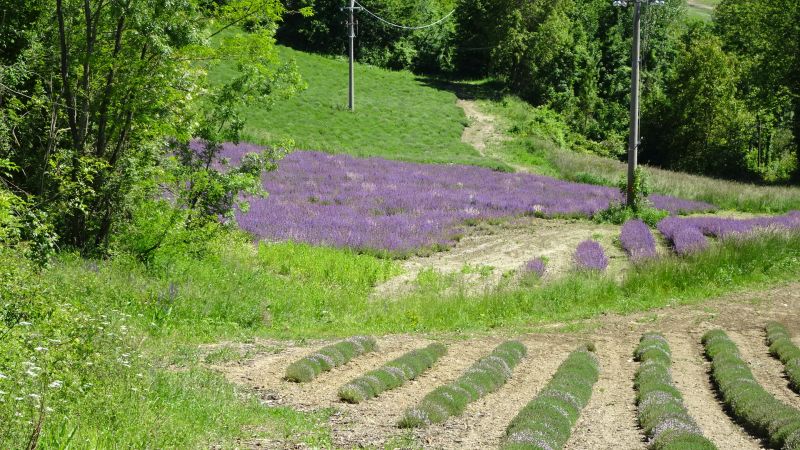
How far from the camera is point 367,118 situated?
5322cm

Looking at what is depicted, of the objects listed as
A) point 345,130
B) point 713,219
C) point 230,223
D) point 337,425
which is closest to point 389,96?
point 345,130

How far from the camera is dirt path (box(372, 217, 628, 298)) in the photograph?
20891 mm

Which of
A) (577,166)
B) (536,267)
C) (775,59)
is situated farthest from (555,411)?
(775,59)

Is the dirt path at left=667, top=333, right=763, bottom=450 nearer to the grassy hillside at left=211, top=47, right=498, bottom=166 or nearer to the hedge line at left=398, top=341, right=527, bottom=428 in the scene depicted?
the hedge line at left=398, top=341, right=527, bottom=428

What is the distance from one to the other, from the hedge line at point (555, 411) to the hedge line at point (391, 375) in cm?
181

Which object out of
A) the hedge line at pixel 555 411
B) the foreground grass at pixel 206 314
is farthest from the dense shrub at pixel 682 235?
the hedge line at pixel 555 411

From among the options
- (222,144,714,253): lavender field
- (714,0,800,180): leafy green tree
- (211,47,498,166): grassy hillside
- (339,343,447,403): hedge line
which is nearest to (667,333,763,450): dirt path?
(339,343,447,403): hedge line

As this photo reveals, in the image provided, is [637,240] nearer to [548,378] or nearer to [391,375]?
[548,378]

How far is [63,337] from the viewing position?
7668 millimetres

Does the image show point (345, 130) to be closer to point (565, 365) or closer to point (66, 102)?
point (66, 102)

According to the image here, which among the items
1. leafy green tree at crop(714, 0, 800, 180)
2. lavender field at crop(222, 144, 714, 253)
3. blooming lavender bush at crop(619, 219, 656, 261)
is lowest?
blooming lavender bush at crop(619, 219, 656, 261)

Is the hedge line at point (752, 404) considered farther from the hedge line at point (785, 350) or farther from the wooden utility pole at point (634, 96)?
the wooden utility pole at point (634, 96)

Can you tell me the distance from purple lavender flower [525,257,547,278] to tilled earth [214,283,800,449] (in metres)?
3.95

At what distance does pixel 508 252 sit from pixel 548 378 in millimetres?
12381
